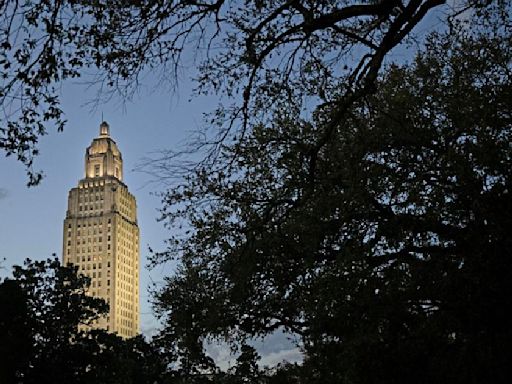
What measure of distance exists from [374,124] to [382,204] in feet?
5.51

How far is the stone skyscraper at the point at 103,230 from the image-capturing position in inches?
5581

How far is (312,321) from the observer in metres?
13.1

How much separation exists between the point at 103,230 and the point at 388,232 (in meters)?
135

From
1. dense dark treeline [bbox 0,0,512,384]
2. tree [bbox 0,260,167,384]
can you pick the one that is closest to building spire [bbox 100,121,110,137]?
tree [bbox 0,260,167,384]

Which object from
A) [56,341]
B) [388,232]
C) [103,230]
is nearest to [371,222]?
[388,232]

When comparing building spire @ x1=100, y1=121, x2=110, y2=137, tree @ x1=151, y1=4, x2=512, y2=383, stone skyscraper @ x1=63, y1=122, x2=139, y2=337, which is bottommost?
tree @ x1=151, y1=4, x2=512, y2=383

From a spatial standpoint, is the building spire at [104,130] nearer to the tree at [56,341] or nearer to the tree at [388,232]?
the tree at [56,341]

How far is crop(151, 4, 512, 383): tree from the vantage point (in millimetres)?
12219

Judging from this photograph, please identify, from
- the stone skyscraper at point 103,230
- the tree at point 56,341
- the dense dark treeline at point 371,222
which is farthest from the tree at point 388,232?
the stone skyscraper at point 103,230

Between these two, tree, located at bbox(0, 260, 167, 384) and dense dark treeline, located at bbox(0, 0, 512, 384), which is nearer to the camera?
dense dark treeline, located at bbox(0, 0, 512, 384)

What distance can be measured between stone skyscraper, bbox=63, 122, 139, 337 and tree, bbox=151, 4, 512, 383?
12691 centimetres

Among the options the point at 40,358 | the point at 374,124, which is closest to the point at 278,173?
the point at 374,124

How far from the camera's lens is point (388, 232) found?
42.7 feet

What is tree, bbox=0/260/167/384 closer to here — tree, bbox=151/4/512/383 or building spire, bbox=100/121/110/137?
tree, bbox=151/4/512/383
